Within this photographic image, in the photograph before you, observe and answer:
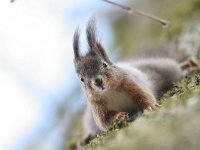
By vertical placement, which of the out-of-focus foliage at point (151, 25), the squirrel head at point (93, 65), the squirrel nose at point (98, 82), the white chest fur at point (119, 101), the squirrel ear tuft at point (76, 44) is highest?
the out-of-focus foliage at point (151, 25)

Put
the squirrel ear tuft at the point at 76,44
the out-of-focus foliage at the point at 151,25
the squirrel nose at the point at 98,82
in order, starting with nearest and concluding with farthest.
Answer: the squirrel nose at the point at 98,82 < the squirrel ear tuft at the point at 76,44 < the out-of-focus foliage at the point at 151,25

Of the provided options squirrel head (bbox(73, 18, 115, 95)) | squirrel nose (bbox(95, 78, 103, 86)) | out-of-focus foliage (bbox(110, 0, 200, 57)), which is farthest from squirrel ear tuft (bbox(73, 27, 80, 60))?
out-of-focus foliage (bbox(110, 0, 200, 57))

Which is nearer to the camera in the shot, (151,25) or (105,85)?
(105,85)

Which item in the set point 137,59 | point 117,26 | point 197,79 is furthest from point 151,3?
point 197,79

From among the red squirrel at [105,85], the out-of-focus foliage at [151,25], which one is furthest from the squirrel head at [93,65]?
the out-of-focus foliage at [151,25]

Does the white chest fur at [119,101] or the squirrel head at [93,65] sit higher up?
the squirrel head at [93,65]

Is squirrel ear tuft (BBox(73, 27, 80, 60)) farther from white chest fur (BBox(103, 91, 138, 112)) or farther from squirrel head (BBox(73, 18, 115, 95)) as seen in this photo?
white chest fur (BBox(103, 91, 138, 112))

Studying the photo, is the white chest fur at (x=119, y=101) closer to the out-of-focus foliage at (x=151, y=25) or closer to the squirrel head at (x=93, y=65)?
the squirrel head at (x=93, y=65)

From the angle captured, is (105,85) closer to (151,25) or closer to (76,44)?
(76,44)

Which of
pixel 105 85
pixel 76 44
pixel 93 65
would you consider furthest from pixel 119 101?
pixel 76 44

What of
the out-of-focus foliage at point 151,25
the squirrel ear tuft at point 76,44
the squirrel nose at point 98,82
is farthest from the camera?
the out-of-focus foliage at point 151,25
